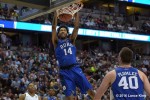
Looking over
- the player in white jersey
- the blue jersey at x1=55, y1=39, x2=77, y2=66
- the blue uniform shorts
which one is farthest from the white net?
the player in white jersey

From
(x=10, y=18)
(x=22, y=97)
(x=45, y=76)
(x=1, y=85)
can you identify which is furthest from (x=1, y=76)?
(x=22, y=97)

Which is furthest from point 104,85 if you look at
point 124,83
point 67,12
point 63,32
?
point 67,12

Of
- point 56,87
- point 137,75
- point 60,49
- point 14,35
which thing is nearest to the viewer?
point 137,75

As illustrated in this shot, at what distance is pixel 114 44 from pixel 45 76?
55.4 feet

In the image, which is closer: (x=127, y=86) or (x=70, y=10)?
(x=127, y=86)

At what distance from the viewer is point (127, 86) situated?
17.8 ft

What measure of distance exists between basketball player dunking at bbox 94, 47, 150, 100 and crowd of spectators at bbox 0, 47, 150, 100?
10.3m

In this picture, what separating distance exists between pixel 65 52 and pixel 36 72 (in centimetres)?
1250

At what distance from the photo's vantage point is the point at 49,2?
8344 millimetres

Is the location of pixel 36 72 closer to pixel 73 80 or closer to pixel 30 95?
pixel 30 95

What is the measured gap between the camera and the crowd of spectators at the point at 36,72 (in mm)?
17691

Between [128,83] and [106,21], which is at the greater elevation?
[106,21]

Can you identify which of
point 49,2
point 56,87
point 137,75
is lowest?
point 56,87

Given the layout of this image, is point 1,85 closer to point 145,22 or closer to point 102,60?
point 102,60
